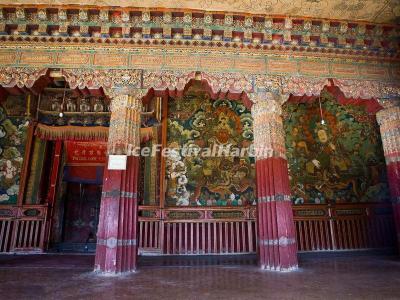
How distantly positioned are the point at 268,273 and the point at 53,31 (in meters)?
5.29

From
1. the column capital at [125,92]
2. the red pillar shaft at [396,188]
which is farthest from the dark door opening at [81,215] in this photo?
the red pillar shaft at [396,188]

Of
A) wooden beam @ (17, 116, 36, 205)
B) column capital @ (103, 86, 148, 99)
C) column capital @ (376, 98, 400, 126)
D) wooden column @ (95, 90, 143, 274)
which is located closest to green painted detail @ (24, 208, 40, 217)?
wooden beam @ (17, 116, 36, 205)

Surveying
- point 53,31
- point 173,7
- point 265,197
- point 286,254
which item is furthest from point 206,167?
point 53,31

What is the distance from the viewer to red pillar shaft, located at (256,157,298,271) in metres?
4.67

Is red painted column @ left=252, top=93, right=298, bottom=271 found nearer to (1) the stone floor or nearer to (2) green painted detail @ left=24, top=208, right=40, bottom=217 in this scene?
(1) the stone floor

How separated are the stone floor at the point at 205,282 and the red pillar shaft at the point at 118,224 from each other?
0.27 meters

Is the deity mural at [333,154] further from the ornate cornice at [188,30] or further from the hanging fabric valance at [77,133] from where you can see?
the hanging fabric valance at [77,133]

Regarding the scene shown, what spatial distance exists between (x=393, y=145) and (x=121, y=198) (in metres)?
5.05

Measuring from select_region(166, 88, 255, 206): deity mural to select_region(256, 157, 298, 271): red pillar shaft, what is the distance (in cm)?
212

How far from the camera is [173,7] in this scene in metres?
5.14

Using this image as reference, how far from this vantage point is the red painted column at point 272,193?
470cm

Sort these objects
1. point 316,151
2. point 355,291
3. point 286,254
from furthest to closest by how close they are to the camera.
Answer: point 316,151 → point 286,254 → point 355,291

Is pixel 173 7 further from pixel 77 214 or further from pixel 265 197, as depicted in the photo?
pixel 77 214


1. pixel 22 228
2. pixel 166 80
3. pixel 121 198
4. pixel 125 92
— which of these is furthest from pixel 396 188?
pixel 22 228
